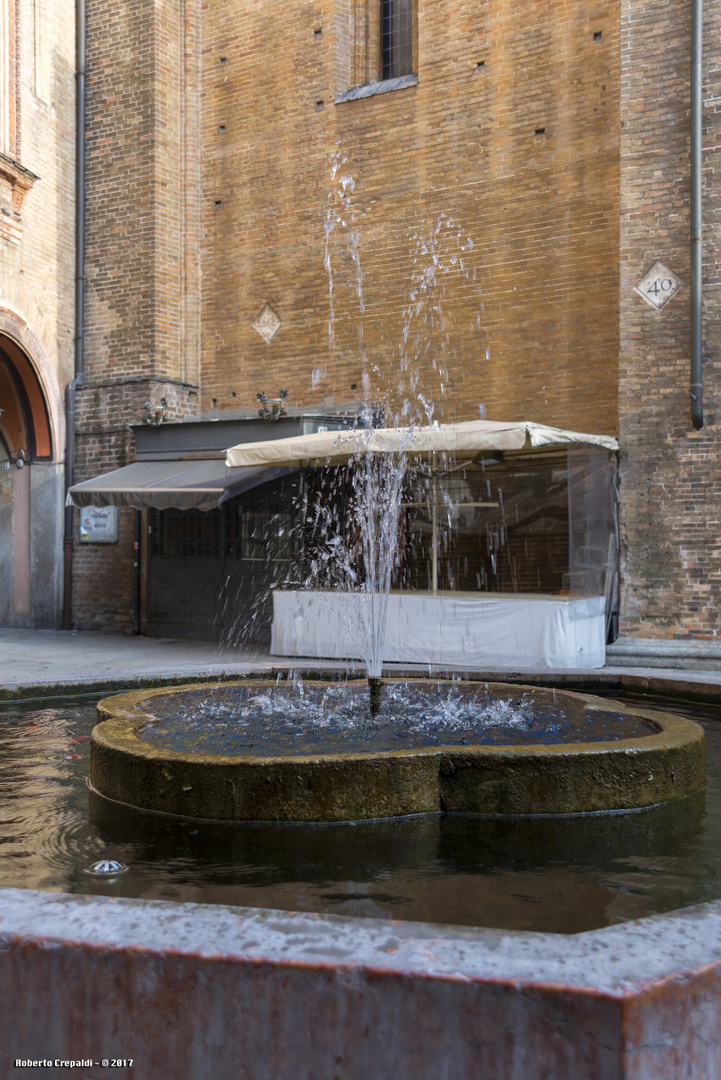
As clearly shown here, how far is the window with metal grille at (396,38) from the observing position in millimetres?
12086

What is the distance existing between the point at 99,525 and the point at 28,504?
113 centimetres

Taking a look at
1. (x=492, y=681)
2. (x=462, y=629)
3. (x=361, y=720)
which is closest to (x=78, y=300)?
(x=462, y=629)

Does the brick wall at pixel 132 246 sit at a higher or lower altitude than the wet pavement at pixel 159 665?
higher

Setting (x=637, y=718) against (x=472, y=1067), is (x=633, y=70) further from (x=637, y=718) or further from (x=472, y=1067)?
(x=472, y=1067)

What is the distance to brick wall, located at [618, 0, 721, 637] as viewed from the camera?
884cm

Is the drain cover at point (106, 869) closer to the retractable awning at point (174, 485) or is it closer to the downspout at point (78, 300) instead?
the retractable awning at point (174, 485)

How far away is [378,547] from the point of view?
1066 cm

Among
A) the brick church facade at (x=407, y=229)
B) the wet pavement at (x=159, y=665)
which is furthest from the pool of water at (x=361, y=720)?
the brick church facade at (x=407, y=229)

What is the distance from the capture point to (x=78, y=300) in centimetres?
1323

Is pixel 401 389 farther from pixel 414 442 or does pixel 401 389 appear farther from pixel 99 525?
pixel 99 525

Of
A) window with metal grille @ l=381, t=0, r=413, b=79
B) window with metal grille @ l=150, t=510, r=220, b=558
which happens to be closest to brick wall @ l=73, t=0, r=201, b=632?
window with metal grille @ l=150, t=510, r=220, b=558

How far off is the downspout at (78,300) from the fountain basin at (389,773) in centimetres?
950

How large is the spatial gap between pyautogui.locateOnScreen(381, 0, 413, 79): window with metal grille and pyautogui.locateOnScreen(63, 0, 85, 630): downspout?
422 cm

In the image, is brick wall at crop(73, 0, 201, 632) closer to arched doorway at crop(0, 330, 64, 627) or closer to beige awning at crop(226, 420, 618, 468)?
arched doorway at crop(0, 330, 64, 627)
